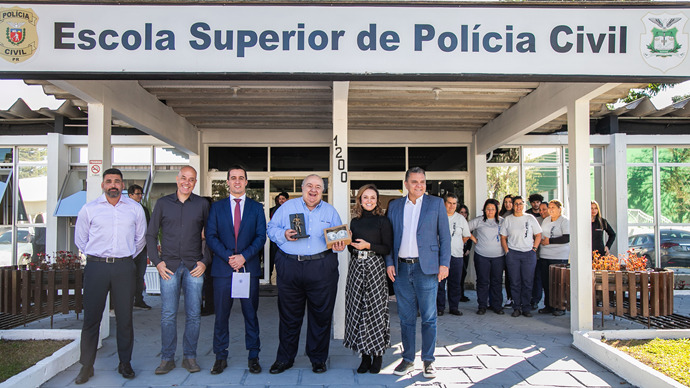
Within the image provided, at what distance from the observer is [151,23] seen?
171 inches

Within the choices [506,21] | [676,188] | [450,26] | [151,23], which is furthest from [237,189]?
[676,188]

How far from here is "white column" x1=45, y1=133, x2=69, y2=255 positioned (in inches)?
356

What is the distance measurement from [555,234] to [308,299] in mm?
4299

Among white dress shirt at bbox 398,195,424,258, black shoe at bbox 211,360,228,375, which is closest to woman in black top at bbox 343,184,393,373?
white dress shirt at bbox 398,195,424,258

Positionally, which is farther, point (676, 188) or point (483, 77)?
point (676, 188)

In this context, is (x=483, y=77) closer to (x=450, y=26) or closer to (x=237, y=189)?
(x=450, y=26)

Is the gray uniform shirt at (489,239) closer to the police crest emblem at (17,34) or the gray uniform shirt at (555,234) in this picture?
the gray uniform shirt at (555,234)

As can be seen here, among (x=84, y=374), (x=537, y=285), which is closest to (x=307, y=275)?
(x=84, y=374)

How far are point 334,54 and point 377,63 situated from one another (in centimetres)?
41

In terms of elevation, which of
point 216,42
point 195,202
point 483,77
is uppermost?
point 216,42

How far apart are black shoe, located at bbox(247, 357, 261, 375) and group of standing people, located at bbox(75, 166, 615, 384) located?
0.01m

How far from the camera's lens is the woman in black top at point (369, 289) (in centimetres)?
425

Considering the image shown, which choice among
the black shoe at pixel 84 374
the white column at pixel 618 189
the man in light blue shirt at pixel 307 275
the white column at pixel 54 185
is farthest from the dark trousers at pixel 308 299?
the white column at pixel 618 189

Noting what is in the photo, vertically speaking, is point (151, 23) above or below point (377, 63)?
above
